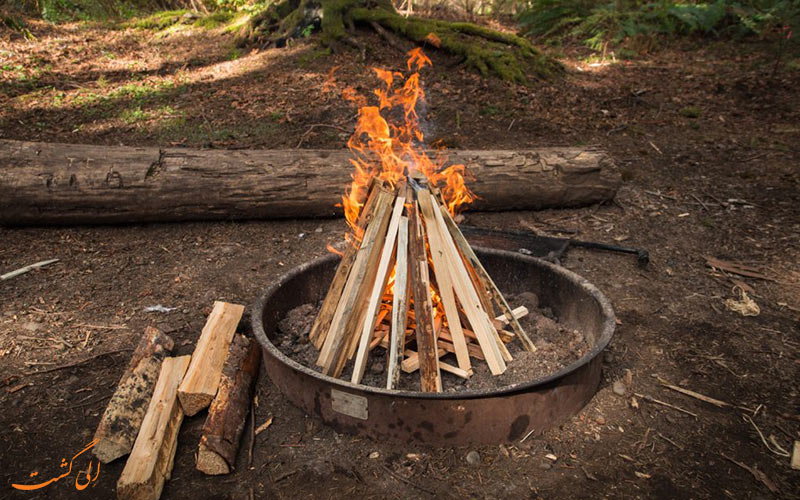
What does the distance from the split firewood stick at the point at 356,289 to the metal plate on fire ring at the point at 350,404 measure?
253 millimetres

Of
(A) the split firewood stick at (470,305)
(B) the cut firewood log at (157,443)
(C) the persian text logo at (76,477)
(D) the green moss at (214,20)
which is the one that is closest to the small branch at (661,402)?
(A) the split firewood stick at (470,305)

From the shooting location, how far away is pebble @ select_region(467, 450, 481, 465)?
2539 millimetres

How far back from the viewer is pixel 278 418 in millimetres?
2828

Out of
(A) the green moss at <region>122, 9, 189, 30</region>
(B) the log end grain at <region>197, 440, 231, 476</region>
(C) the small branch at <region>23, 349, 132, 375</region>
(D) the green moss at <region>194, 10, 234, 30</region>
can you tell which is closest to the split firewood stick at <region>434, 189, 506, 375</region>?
(B) the log end grain at <region>197, 440, 231, 476</region>

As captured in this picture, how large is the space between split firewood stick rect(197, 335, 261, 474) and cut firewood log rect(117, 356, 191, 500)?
0.16 metres

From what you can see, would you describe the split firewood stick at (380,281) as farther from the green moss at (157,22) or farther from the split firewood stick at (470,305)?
the green moss at (157,22)

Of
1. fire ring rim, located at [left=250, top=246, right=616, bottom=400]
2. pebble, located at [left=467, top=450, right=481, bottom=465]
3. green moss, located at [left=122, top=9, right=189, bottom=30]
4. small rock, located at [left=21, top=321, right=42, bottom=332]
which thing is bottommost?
small rock, located at [left=21, top=321, right=42, bottom=332]

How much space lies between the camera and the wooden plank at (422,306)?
2.71 meters

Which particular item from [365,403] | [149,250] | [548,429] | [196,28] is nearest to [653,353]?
[548,429]

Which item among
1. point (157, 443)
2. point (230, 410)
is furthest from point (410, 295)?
point (157, 443)

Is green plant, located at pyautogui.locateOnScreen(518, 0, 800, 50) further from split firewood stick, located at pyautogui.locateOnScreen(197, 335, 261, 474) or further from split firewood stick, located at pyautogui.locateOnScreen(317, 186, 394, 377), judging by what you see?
split firewood stick, located at pyautogui.locateOnScreen(197, 335, 261, 474)

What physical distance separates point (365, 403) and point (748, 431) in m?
1.97

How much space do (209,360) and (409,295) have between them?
3.72ft

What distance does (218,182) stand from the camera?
4.84m
